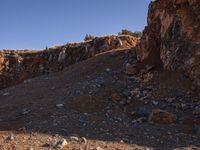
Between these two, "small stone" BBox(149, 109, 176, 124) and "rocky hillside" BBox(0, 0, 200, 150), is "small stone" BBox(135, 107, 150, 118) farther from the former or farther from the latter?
"small stone" BBox(149, 109, 176, 124)

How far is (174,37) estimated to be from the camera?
47.6 ft

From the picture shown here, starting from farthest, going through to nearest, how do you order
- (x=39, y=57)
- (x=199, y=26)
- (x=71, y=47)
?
(x=39, y=57) < (x=71, y=47) < (x=199, y=26)

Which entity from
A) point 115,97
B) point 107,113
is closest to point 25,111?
point 107,113

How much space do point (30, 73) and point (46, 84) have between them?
15042mm

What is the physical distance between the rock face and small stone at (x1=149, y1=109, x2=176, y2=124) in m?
1.84

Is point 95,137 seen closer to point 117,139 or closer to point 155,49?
point 117,139

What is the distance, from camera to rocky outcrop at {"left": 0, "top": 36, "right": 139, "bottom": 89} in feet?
89.2

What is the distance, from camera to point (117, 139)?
32.8ft

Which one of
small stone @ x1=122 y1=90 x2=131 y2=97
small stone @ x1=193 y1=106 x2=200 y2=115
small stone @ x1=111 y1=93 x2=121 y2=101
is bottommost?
small stone @ x1=193 y1=106 x2=200 y2=115

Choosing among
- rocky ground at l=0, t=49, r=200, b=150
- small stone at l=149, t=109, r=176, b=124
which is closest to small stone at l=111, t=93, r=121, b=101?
rocky ground at l=0, t=49, r=200, b=150

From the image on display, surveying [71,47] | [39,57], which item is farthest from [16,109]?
[39,57]

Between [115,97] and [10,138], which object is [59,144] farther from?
[115,97]

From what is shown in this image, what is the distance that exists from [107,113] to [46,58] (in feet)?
62.9

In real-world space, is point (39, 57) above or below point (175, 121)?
above
